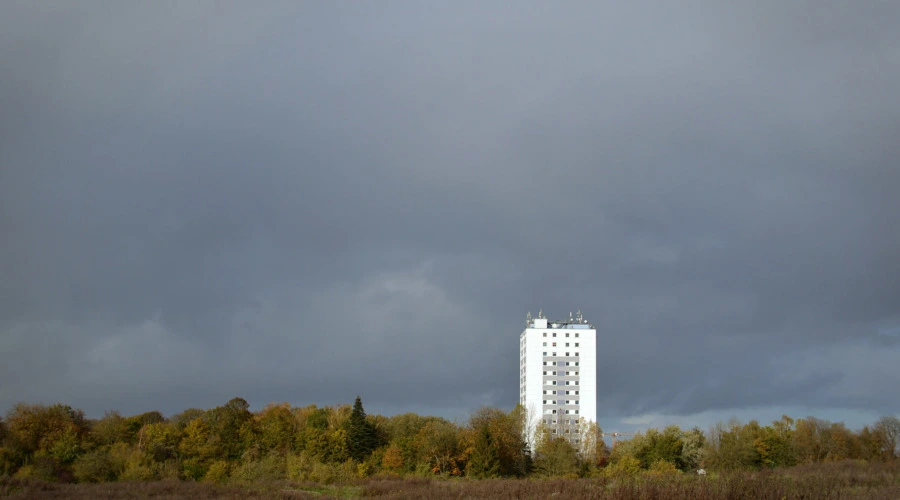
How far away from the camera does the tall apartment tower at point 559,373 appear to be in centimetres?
17712

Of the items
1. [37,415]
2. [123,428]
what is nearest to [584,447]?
[123,428]

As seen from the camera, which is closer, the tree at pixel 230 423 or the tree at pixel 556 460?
the tree at pixel 556 460

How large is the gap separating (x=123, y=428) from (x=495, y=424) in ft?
173

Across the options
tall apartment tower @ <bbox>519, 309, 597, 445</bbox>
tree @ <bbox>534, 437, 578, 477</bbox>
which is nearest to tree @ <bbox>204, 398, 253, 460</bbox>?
tree @ <bbox>534, 437, 578, 477</bbox>

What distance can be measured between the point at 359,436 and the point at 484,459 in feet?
65.0

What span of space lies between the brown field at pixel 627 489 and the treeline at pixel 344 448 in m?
16.3

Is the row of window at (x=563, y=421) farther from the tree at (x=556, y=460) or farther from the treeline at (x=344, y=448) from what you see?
the tree at (x=556, y=460)

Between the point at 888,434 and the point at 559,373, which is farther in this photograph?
the point at 559,373

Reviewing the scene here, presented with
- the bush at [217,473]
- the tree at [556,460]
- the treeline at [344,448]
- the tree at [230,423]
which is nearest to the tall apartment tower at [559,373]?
the treeline at [344,448]

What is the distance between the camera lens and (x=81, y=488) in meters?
62.2

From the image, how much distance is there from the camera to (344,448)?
99.2 meters

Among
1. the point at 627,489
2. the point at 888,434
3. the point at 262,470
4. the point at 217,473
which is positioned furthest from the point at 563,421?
the point at 627,489

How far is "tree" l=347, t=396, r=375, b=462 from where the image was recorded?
101 meters

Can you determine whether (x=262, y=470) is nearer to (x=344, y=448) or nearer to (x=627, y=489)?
(x=344, y=448)
